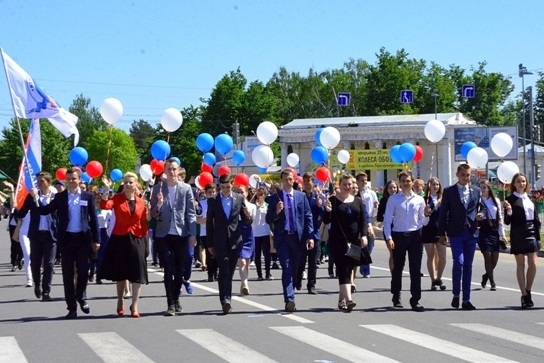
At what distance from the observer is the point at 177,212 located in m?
13.2

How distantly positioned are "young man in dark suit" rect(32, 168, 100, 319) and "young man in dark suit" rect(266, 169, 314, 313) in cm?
236

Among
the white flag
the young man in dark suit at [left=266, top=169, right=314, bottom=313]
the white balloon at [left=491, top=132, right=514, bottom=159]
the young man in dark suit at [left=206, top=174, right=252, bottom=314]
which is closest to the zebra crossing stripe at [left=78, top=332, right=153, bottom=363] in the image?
the young man in dark suit at [left=206, top=174, right=252, bottom=314]

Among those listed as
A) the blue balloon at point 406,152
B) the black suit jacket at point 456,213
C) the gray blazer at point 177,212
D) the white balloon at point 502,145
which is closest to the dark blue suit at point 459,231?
the black suit jacket at point 456,213

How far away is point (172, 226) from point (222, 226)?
0.71 meters

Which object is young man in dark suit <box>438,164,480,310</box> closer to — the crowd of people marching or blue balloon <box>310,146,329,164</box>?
the crowd of people marching

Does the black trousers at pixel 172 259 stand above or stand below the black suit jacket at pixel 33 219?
below

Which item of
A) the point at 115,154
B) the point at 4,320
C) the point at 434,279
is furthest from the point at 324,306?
the point at 115,154

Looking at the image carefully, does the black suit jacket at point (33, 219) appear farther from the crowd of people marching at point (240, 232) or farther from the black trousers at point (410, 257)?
the black trousers at point (410, 257)

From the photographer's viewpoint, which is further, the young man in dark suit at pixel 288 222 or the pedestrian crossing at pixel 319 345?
the young man in dark suit at pixel 288 222

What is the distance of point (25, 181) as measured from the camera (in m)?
15.9

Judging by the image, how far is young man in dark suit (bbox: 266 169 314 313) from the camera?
14023mm

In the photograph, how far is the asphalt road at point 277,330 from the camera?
9844 millimetres

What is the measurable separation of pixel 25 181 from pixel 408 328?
687 cm

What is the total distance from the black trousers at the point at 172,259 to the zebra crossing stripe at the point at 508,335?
3.51 metres
